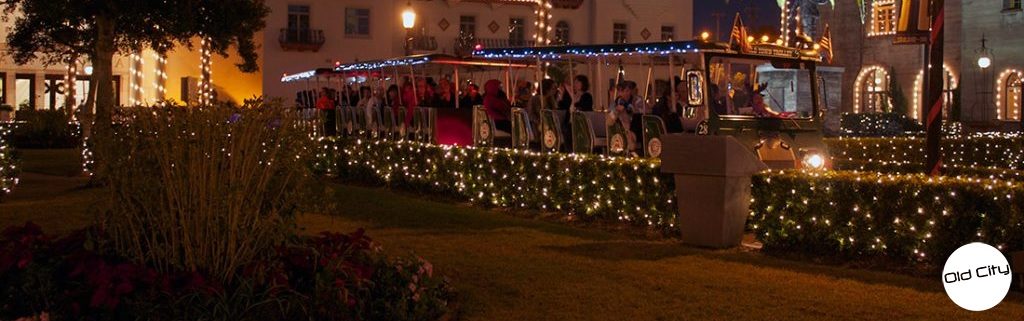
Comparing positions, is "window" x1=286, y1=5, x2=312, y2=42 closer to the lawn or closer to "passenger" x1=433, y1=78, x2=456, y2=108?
"passenger" x1=433, y1=78, x2=456, y2=108

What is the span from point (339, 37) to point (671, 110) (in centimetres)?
3909

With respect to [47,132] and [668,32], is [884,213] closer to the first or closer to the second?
[47,132]

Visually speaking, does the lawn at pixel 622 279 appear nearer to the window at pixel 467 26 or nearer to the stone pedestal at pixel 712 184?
the stone pedestal at pixel 712 184

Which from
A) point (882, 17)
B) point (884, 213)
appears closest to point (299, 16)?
point (882, 17)

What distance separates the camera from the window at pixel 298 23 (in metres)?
53.4

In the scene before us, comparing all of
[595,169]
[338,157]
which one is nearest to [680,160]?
[595,169]

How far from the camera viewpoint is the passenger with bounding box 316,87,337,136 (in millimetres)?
29062

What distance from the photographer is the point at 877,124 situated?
42000 mm

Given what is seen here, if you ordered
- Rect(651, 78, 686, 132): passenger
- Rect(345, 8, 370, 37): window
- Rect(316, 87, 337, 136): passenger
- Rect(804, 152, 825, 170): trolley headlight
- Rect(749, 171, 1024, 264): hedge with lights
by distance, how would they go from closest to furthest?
1. Rect(749, 171, 1024, 264): hedge with lights
2. Rect(804, 152, 825, 170): trolley headlight
3. Rect(651, 78, 686, 132): passenger
4. Rect(316, 87, 337, 136): passenger
5. Rect(345, 8, 370, 37): window

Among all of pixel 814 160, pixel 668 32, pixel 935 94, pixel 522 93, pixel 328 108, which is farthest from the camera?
pixel 668 32

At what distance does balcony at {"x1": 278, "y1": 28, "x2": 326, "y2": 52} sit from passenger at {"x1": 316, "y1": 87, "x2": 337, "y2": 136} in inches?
903

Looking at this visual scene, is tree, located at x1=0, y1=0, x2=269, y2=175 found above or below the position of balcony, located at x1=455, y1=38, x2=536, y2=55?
below

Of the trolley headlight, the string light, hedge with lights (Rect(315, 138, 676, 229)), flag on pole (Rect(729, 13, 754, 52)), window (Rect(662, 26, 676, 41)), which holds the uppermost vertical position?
window (Rect(662, 26, 676, 41))

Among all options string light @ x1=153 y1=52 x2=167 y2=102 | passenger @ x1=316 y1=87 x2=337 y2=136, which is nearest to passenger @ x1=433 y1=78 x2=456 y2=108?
passenger @ x1=316 y1=87 x2=337 y2=136
